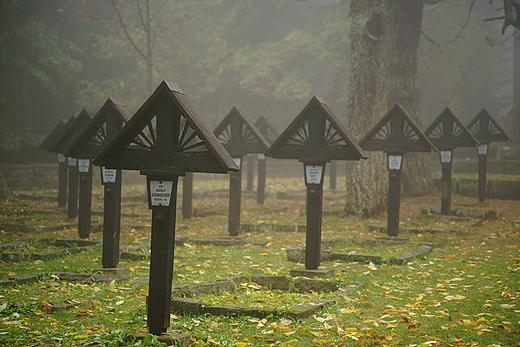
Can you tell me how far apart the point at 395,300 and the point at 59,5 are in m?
25.0

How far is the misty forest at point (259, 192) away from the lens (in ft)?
19.4

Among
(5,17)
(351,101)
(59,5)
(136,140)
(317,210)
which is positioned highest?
(59,5)

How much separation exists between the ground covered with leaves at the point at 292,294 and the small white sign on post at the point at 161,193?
137cm

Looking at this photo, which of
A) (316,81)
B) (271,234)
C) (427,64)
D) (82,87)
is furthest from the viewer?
(316,81)

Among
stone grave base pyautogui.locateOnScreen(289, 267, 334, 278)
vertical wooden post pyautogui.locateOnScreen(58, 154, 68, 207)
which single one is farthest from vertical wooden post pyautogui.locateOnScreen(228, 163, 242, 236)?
vertical wooden post pyautogui.locateOnScreen(58, 154, 68, 207)

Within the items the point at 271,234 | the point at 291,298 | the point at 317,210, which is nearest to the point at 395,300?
the point at 291,298

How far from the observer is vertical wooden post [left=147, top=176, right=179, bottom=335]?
223 inches

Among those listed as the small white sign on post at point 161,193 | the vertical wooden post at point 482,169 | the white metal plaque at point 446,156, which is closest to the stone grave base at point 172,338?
the small white sign on post at point 161,193

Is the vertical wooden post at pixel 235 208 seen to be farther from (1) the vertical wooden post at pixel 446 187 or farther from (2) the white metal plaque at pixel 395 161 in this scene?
(1) the vertical wooden post at pixel 446 187

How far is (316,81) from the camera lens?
3928 cm

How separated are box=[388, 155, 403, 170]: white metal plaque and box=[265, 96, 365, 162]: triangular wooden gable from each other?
3.44m

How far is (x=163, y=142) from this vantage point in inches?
230

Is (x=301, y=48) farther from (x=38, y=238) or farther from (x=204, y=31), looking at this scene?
(x=38, y=238)

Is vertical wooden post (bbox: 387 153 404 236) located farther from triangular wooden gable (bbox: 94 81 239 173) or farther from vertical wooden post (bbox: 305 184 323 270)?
triangular wooden gable (bbox: 94 81 239 173)
